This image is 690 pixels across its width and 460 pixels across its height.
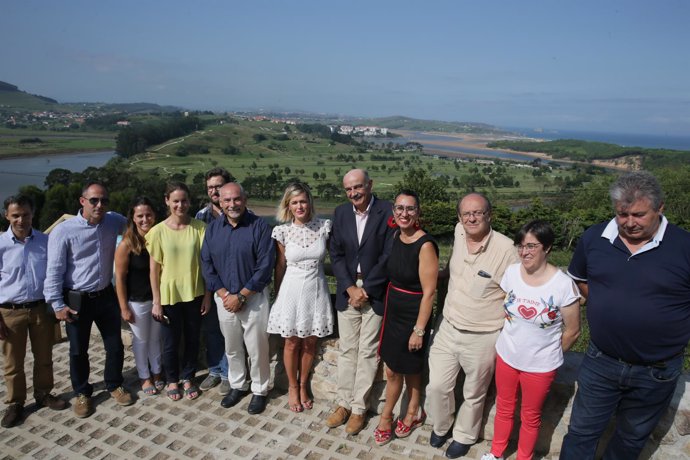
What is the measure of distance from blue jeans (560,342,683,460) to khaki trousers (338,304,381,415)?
50.4 inches

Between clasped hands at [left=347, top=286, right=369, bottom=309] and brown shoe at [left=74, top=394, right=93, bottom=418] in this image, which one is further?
brown shoe at [left=74, top=394, right=93, bottom=418]

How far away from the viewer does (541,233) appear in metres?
2.40

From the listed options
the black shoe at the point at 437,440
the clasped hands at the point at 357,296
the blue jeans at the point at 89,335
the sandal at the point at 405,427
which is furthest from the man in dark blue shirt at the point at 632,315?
the blue jeans at the point at 89,335

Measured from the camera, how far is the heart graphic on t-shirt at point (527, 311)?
8.04 feet

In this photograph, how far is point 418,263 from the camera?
2.73 metres

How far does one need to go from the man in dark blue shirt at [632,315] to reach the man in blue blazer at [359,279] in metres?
1.22

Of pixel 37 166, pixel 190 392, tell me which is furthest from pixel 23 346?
pixel 37 166

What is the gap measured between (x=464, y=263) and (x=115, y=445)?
2.76 metres

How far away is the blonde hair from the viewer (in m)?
3.11

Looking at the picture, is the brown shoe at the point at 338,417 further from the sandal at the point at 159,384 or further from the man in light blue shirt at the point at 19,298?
the man in light blue shirt at the point at 19,298

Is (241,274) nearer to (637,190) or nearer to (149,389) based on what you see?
(149,389)

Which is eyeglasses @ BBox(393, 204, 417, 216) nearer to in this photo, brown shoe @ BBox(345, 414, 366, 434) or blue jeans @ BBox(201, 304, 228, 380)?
brown shoe @ BBox(345, 414, 366, 434)

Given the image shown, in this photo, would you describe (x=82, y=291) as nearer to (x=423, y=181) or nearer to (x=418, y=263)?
(x=418, y=263)

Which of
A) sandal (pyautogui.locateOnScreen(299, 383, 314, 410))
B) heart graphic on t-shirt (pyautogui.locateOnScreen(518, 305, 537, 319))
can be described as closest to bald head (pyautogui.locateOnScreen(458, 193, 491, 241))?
heart graphic on t-shirt (pyautogui.locateOnScreen(518, 305, 537, 319))
